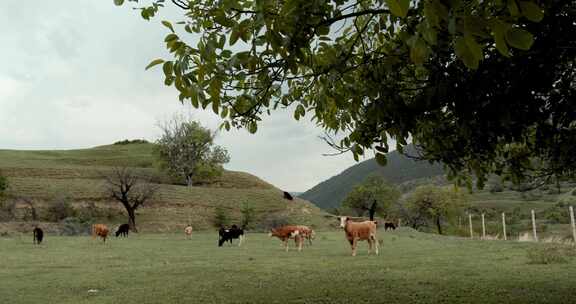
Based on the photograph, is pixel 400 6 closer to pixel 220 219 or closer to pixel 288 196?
pixel 220 219

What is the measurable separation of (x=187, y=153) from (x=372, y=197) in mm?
30159

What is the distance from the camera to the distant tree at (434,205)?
231 ft

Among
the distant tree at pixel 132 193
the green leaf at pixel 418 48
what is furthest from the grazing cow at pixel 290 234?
the distant tree at pixel 132 193

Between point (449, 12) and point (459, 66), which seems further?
point (459, 66)

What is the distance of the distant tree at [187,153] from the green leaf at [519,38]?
74216 millimetres

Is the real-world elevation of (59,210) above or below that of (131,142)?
below

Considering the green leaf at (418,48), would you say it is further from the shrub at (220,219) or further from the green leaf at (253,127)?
the shrub at (220,219)

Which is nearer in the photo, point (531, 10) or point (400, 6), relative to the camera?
point (400, 6)

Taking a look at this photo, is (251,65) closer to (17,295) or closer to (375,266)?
(17,295)

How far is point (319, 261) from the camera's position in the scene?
59.0ft

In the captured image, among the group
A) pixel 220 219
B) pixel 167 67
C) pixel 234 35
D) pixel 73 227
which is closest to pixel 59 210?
pixel 73 227

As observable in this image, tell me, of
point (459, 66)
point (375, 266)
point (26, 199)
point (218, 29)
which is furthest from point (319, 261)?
point (26, 199)

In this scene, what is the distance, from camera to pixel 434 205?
71125 mm

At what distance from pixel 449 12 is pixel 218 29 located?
321cm
